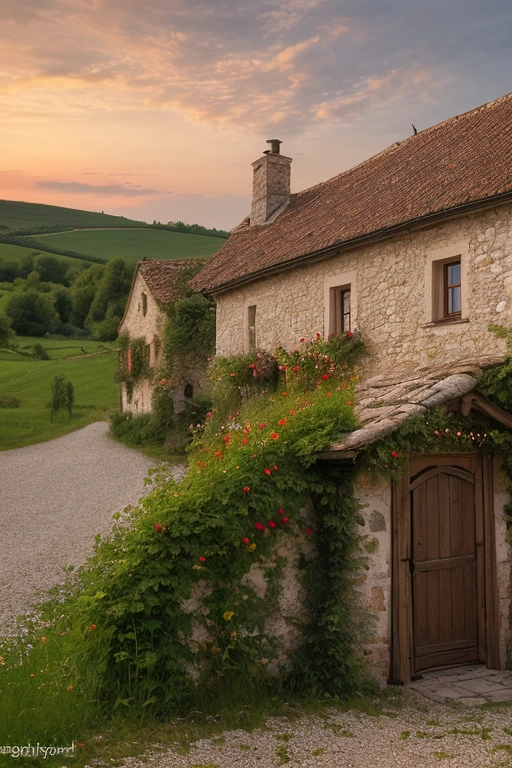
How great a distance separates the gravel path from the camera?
35.8 feet

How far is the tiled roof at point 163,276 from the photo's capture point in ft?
82.5

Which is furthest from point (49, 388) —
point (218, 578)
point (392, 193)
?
point (218, 578)

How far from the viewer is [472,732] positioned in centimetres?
620

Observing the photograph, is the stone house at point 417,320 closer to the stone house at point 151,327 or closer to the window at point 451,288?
the window at point 451,288

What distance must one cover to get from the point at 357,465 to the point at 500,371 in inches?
87.1

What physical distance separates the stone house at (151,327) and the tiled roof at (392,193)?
5.68 meters

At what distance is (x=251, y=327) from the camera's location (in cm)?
1681

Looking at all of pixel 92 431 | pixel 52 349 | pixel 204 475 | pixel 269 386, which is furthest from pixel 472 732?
pixel 52 349

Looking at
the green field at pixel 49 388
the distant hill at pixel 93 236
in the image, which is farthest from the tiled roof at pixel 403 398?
the distant hill at pixel 93 236

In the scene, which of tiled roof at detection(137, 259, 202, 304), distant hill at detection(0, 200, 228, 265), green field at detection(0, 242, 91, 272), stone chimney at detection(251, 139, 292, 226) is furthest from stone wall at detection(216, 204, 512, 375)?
green field at detection(0, 242, 91, 272)

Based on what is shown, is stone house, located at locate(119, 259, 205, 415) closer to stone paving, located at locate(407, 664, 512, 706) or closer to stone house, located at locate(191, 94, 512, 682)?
stone house, located at locate(191, 94, 512, 682)

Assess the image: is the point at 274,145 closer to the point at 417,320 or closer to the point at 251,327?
the point at 251,327

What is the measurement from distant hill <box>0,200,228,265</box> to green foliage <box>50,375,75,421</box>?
131 ft

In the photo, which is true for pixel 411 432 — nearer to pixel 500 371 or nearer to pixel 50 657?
pixel 500 371
